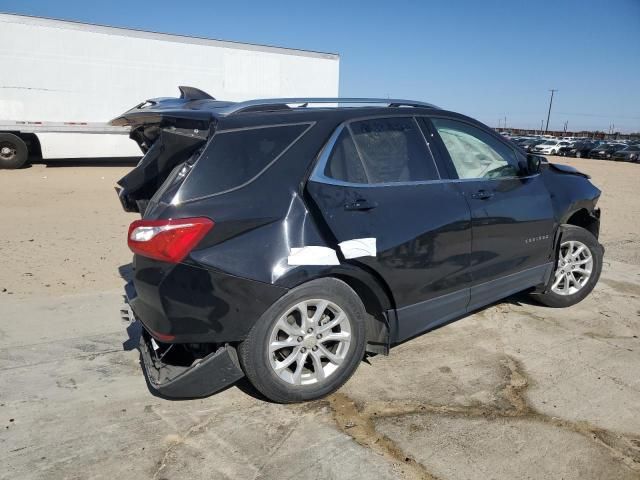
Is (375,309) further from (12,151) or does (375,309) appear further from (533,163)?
(12,151)

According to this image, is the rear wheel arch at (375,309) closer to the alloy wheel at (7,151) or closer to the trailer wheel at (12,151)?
the trailer wheel at (12,151)

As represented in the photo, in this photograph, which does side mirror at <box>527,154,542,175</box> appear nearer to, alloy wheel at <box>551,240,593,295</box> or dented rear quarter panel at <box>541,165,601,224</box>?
dented rear quarter panel at <box>541,165,601,224</box>

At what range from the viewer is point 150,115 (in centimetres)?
339

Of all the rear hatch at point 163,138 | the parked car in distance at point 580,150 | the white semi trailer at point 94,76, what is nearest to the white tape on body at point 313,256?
the rear hatch at point 163,138

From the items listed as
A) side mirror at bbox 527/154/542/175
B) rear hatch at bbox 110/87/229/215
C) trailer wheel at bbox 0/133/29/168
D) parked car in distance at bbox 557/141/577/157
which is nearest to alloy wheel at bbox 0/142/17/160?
trailer wheel at bbox 0/133/29/168

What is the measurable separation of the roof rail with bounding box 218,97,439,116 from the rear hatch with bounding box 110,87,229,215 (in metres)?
0.14

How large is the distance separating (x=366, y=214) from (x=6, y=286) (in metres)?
4.04

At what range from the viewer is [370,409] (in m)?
3.11

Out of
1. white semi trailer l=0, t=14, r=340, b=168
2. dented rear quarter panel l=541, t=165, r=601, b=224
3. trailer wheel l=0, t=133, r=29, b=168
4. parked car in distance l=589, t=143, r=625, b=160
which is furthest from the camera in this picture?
parked car in distance l=589, t=143, r=625, b=160

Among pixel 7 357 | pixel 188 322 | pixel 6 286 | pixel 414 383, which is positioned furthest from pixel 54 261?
pixel 414 383

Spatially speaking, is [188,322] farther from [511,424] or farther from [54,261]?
[54,261]

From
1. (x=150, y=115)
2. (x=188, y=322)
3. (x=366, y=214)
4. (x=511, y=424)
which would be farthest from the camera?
(x=150, y=115)

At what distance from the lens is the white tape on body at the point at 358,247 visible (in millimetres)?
3047

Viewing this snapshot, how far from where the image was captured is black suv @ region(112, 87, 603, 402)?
2.79 m
